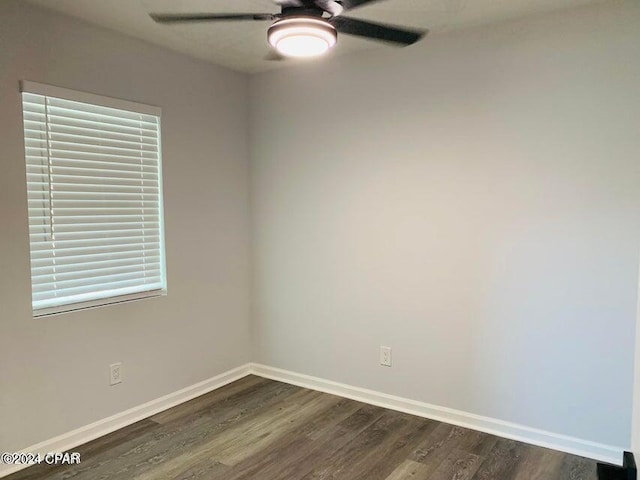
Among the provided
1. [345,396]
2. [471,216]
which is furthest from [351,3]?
[345,396]

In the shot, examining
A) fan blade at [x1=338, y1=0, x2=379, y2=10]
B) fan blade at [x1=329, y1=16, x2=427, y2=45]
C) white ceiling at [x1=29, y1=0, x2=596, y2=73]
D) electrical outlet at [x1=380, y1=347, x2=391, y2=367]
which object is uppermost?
white ceiling at [x1=29, y1=0, x2=596, y2=73]

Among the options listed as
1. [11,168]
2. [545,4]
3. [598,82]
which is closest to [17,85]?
[11,168]

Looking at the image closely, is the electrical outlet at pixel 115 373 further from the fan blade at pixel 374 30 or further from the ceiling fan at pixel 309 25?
the fan blade at pixel 374 30

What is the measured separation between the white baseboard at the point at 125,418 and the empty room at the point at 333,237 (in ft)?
0.04

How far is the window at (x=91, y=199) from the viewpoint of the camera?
2.60 meters

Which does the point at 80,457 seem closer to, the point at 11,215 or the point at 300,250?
the point at 11,215

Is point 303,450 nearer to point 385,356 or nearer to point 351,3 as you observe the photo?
point 385,356

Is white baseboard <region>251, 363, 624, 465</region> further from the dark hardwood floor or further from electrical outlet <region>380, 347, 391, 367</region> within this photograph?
electrical outlet <region>380, 347, 391, 367</region>

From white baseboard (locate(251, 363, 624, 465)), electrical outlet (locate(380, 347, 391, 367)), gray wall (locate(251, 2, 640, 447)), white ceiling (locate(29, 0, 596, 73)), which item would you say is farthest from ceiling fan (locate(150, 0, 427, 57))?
white baseboard (locate(251, 363, 624, 465))

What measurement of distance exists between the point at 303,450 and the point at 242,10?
250 cm

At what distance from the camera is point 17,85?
2.48 meters

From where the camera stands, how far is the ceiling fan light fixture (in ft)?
6.22

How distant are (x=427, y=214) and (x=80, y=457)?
250cm

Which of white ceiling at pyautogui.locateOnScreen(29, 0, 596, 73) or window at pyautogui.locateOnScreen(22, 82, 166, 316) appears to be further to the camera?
window at pyautogui.locateOnScreen(22, 82, 166, 316)
